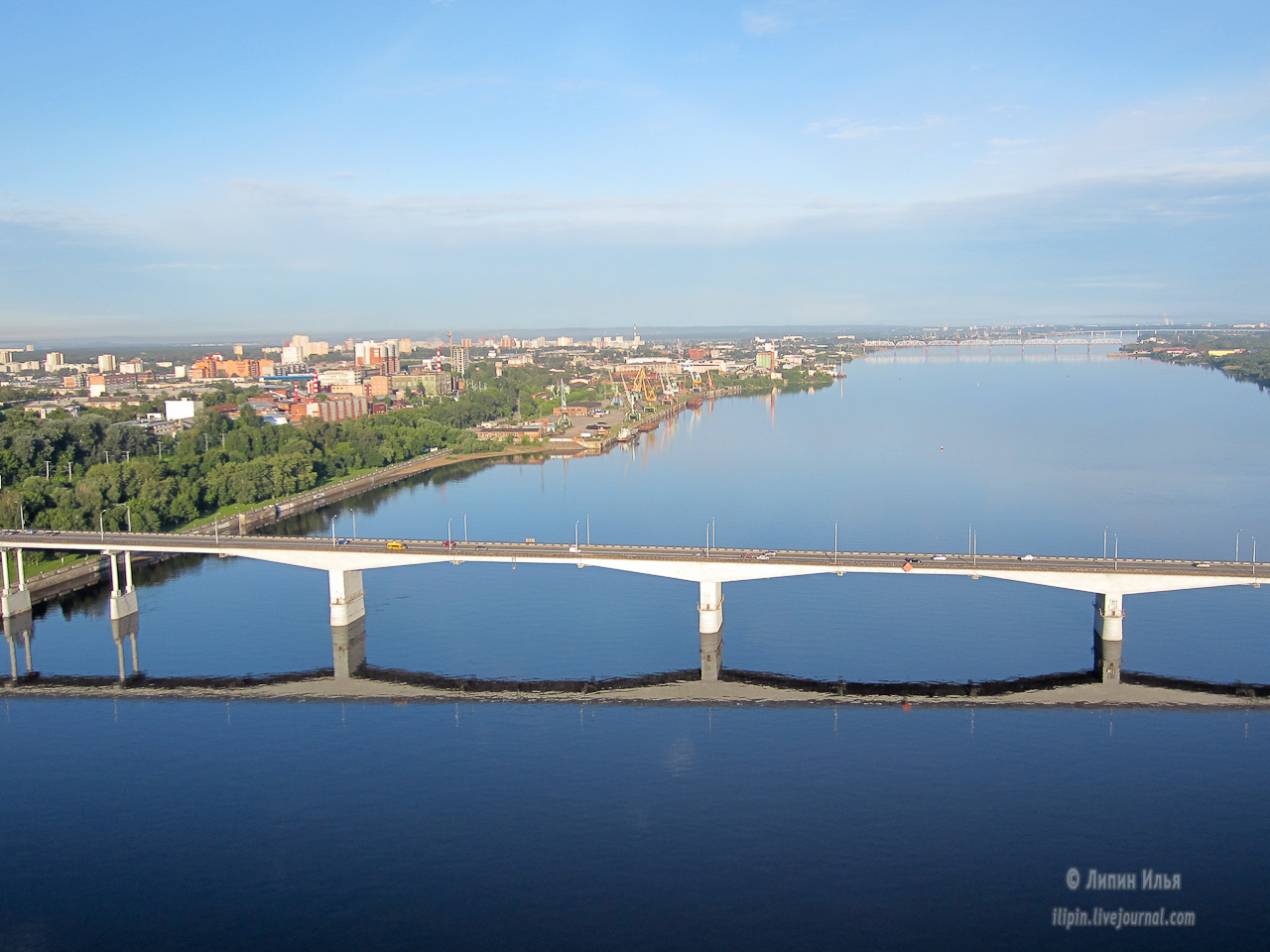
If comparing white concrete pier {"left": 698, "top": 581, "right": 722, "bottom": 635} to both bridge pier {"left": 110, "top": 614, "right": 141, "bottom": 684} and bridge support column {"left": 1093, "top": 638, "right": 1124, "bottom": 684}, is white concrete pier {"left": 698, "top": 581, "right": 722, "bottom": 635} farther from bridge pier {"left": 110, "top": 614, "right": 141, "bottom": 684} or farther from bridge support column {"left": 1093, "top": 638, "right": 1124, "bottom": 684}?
bridge pier {"left": 110, "top": 614, "right": 141, "bottom": 684}

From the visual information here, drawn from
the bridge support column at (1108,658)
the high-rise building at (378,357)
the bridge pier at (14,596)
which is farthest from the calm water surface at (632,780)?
the high-rise building at (378,357)

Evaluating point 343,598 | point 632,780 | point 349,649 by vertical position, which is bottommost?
point 632,780

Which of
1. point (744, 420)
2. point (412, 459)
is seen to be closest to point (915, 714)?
point (412, 459)

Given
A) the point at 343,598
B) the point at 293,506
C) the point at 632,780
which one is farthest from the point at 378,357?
the point at 632,780

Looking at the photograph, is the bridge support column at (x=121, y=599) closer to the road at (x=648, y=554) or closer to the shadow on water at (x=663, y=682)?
the road at (x=648, y=554)

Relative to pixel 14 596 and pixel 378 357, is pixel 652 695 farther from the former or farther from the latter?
pixel 378 357
